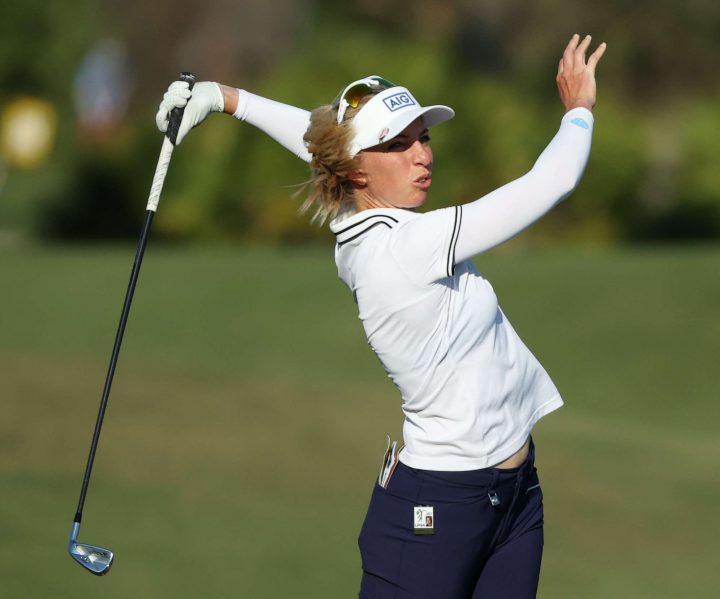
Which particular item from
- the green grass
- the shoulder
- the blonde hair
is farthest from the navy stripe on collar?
the green grass

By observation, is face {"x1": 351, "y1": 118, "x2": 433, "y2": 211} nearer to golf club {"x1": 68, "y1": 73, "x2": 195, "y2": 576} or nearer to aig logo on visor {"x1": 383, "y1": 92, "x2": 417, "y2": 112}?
aig logo on visor {"x1": 383, "y1": 92, "x2": 417, "y2": 112}

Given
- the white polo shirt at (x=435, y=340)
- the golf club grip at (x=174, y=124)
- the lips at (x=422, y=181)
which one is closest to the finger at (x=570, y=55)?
the lips at (x=422, y=181)

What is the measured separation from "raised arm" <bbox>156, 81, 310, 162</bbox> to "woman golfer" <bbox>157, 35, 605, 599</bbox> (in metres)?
0.54

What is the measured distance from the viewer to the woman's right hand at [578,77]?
3984 mm

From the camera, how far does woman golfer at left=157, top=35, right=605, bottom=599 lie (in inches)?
151

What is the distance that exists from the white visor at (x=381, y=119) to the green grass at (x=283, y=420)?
364cm

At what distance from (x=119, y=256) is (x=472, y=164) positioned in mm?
4969

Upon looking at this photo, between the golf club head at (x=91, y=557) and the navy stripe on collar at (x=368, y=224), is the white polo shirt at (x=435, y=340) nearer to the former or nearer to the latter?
the navy stripe on collar at (x=368, y=224)

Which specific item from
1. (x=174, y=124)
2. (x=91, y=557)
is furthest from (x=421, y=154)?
(x=91, y=557)

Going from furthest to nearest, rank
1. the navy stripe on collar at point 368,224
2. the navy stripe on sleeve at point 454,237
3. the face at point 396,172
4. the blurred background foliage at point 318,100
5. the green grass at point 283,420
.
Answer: the blurred background foliage at point 318,100, the green grass at point 283,420, the face at point 396,172, the navy stripe on collar at point 368,224, the navy stripe on sleeve at point 454,237

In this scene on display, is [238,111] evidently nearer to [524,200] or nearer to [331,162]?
[331,162]

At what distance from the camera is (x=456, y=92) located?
20.1 metres

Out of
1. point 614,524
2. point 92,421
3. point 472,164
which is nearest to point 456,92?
point 472,164

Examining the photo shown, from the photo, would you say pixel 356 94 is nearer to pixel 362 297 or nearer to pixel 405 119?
pixel 405 119
